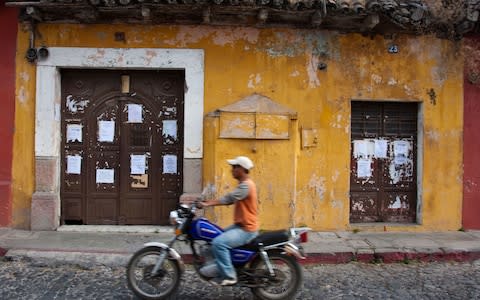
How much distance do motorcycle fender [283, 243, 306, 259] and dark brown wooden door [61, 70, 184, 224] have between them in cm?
360

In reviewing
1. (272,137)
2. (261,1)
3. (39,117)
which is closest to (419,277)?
(272,137)

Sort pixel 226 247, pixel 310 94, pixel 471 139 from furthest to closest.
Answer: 1. pixel 471 139
2. pixel 310 94
3. pixel 226 247

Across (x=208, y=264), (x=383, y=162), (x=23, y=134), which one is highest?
(x=23, y=134)

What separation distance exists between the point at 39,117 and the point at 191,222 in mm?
4082

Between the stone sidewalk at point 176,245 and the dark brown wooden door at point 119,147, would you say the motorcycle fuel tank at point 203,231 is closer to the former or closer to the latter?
the stone sidewalk at point 176,245

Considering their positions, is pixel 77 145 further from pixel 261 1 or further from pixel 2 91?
pixel 261 1

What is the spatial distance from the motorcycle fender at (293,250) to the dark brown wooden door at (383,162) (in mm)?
3690

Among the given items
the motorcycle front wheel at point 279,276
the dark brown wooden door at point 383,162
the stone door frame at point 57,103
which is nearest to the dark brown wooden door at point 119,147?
the stone door frame at point 57,103

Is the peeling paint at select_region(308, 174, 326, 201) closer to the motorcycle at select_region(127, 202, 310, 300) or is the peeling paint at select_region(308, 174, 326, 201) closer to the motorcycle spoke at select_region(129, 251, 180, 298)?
the motorcycle at select_region(127, 202, 310, 300)

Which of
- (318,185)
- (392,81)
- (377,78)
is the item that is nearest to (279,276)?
(318,185)

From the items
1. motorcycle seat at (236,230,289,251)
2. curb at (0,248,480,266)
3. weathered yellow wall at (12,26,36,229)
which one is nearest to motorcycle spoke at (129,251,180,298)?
motorcycle seat at (236,230,289,251)

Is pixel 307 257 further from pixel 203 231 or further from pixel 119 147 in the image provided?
pixel 119 147

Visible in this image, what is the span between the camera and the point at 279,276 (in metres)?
5.27

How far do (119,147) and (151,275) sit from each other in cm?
365
